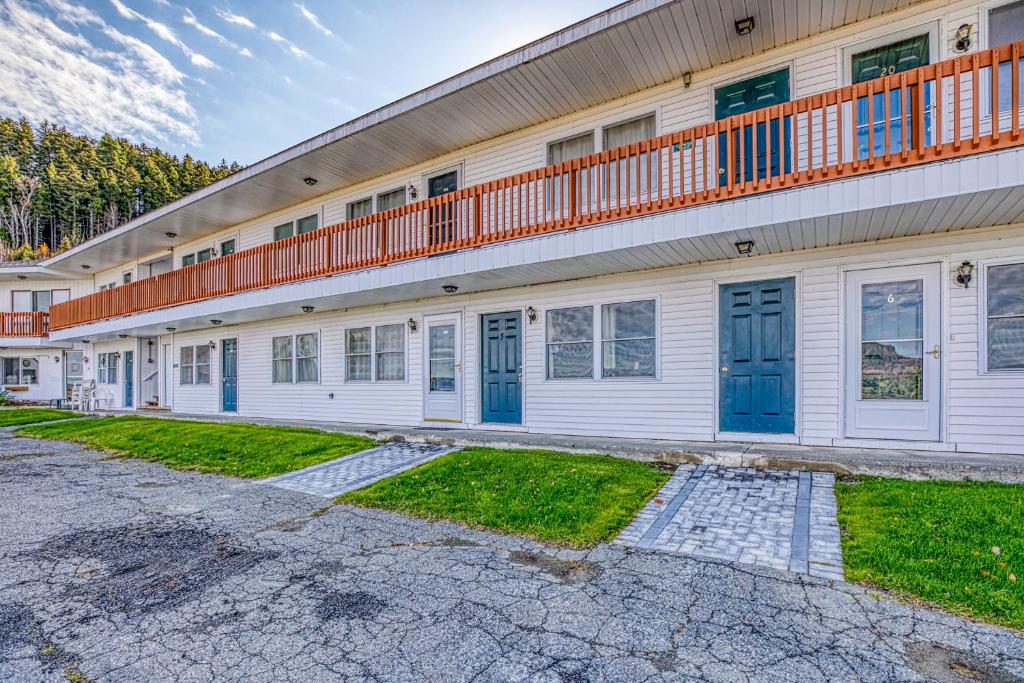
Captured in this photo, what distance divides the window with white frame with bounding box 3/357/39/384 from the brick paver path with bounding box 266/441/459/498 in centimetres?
2504

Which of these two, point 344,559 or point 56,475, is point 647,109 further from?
point 56,475

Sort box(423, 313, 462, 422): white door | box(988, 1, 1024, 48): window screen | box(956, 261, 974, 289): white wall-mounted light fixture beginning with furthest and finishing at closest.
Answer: box(423, 313, 462, 422): white door < box(956, 261, 974, 289): white wall-mounted light fixture < box(988, 1, 1024, 48): window screen

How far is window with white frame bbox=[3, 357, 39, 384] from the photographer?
79.0 ft

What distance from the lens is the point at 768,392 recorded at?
7262 mm

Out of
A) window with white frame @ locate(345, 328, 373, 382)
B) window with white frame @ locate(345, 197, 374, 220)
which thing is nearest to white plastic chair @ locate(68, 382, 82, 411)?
window with white frame @ locate(345, 328, 373, 382)

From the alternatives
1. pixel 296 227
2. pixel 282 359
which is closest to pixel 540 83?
pixel 296 227

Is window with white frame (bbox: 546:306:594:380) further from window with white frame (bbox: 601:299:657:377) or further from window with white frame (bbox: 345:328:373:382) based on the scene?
window with white frame (bbox: 345:328:373:382)

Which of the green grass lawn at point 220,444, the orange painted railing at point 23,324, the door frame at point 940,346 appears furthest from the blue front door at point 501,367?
the orange painted railing at point 23,324

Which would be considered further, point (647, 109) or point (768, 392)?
point (647, 109)

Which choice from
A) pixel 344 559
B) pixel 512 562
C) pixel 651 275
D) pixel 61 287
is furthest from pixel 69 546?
pixel 61 287

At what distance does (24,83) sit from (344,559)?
41.2 metres

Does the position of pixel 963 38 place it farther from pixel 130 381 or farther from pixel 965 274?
pixel 130 381

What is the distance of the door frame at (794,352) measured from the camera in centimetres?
704

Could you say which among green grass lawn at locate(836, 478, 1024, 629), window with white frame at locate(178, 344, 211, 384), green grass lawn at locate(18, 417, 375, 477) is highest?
window with white frame at locate(178, 344, 211, 384)
